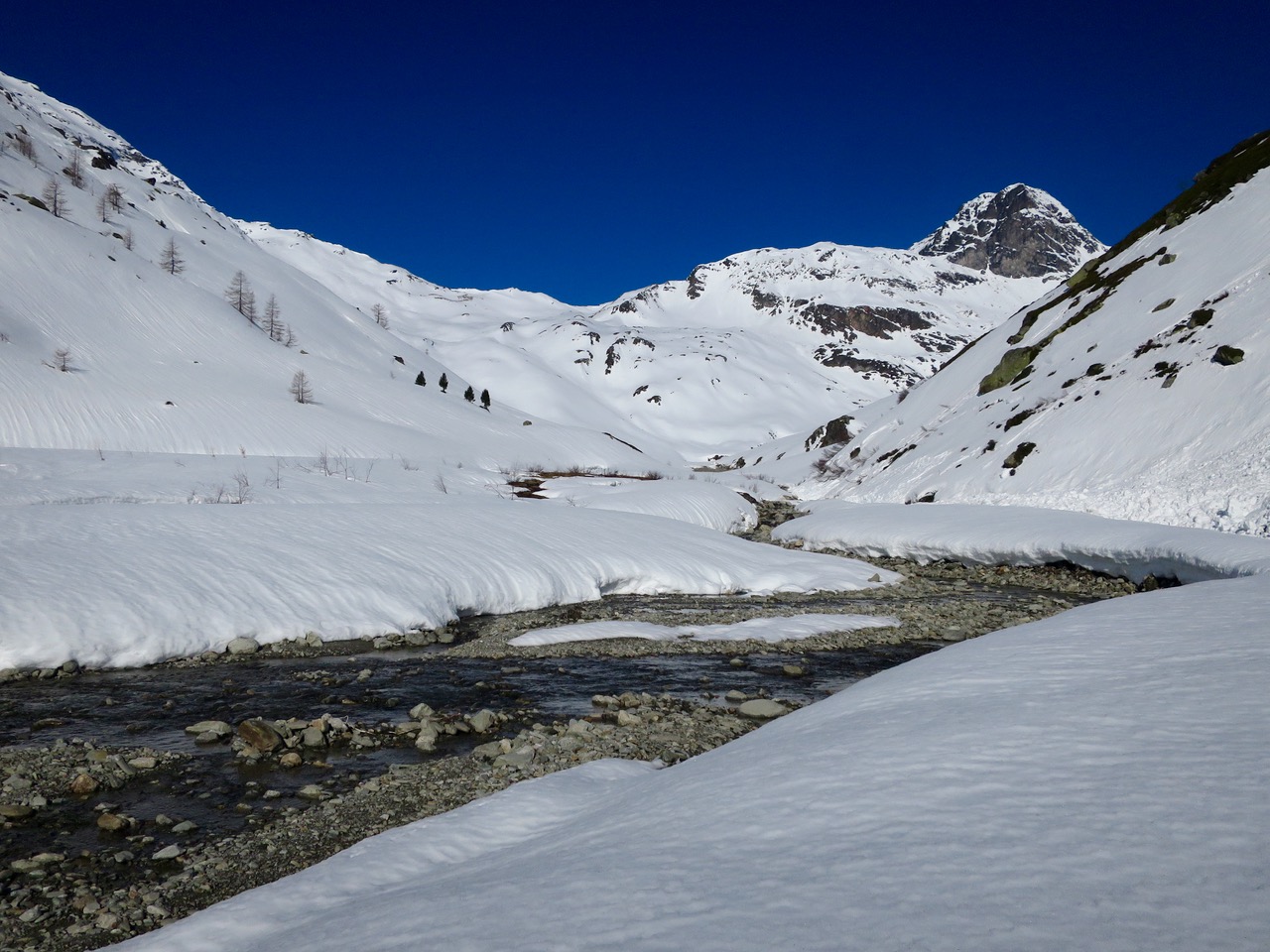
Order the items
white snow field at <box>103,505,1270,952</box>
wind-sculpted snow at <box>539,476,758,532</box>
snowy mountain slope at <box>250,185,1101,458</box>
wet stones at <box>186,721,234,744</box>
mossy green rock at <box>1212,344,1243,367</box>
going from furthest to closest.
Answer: snowy mountain slope at <box>250,185,1101,458</box> < wind-sculpted snow at <box>539,476,758,532</box> < mossy green rock at <box>1212,344,1243,367</box> < wet stones at <box>186,721,234,744</box> < white snow field at <box>103,505,1270,952</box>

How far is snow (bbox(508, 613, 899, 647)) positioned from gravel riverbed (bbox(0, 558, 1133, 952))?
439 millimetres

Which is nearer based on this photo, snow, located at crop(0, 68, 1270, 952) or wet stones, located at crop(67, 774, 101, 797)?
snow, located at crop(0, 68, 1270, 952)

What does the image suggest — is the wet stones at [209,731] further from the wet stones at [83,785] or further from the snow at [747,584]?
the snow at [747,584]

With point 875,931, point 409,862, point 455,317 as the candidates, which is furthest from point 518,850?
point 455,317

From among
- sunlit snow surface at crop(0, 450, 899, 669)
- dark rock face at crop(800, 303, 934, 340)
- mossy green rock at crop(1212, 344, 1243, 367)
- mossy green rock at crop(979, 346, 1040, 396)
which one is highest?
dark rock face at crop(800, 303, 934, 340)

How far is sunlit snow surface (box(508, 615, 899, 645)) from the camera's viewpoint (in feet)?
42.1

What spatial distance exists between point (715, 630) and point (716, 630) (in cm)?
2

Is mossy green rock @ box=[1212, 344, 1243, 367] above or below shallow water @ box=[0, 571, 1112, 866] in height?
above

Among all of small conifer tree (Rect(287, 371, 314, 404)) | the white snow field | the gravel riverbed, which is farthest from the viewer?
small conifer tree (Rect(287, 371, 314, 404))

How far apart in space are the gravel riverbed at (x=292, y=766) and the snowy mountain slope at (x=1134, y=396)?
48.1ft

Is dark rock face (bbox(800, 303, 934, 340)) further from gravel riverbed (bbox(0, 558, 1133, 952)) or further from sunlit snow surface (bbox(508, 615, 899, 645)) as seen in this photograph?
gravel riverbed (bbox(0, 558, 1133, 952))

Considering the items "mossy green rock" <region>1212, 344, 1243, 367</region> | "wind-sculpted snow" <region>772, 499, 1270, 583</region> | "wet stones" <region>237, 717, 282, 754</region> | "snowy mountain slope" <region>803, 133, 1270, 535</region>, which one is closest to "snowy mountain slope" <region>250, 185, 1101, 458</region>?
"snowy mountain slope" <region>803, 133, 1270, 535</region>

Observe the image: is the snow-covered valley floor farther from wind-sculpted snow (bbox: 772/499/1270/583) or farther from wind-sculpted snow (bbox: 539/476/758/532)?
wind-sculpted snow (bbox: 539/476/758/532)

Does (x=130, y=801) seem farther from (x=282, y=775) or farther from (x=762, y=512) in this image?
(x=762, y=512)
